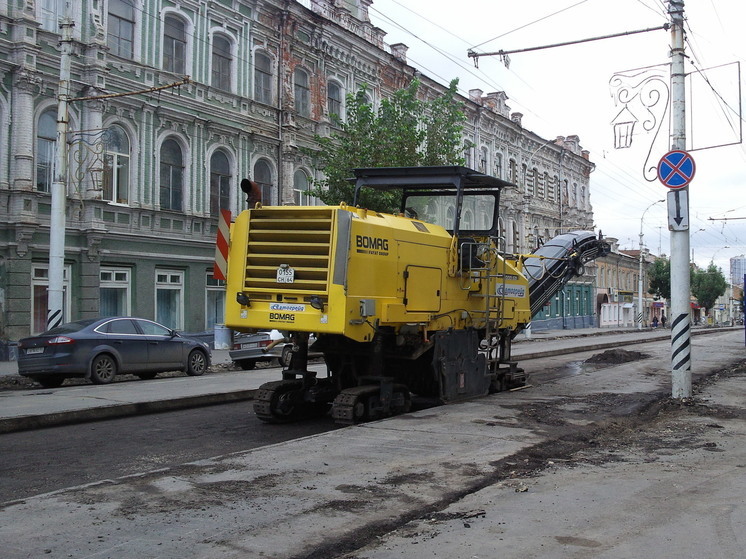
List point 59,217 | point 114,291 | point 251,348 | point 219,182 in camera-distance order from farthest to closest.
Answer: point 219,182
point 114,291
point 251,348
point 59,217

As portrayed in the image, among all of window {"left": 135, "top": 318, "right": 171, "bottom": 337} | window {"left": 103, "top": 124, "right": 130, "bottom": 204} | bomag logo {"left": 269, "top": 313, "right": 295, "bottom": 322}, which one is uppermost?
window {"left": 103, "top": 124, "right": 130, "bottom": 204}

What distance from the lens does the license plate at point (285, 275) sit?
357 inches

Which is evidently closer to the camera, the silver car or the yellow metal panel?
the yellow metal panel

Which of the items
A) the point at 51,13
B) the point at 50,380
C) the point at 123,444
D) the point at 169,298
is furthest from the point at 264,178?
the point at 123,444

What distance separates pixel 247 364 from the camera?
65.5 feet

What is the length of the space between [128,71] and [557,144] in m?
40.2

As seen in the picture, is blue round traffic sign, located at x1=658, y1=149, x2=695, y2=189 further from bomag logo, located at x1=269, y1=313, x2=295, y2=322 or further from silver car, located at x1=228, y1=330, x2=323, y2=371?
silver car, located at x1=228, y1=330, x2=323, y2=371

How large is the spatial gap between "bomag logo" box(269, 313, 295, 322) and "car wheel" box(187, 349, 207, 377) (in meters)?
8.99

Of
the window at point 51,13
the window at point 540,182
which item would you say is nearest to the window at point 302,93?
the window at point 51,13

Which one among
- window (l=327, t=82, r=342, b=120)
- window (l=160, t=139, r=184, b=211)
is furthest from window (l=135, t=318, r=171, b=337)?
window (l=327, t=82, r=342, b=120)

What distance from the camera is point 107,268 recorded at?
75.2ft

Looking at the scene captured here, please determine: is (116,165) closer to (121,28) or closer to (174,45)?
(121,28)

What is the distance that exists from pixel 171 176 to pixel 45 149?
4711 millimetres

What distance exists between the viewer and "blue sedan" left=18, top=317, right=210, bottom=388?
14.7 metres
